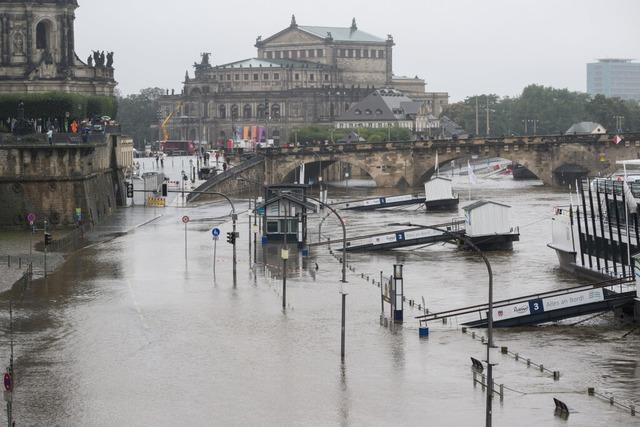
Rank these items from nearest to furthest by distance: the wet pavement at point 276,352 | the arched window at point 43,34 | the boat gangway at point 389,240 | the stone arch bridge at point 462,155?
the wet pavement at point 276,352 → the boat gangway at point 389,240 → the arched window at point 43,34 → the stone arch bridge at point 462,155

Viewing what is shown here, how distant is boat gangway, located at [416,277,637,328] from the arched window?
86681 mm

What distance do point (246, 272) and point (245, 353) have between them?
24.7 meters

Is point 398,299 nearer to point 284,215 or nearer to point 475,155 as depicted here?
point 284,215

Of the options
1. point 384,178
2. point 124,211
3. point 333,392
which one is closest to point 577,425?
point 333,392

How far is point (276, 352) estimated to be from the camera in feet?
186

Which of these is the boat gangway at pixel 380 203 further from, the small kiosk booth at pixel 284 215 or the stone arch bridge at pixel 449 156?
the small kiosk booth at pixel 284 215

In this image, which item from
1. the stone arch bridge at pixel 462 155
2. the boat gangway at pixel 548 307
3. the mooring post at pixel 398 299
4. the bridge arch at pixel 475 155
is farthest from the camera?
the bridge arch at pixel 475 155

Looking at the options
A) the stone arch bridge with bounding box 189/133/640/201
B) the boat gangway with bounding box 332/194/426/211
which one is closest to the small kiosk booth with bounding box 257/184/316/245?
the boat gangway with bounding box 332/194/426/211

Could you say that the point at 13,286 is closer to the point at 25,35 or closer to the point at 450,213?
the point at 450,213

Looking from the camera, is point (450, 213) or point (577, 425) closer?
point (577, 425)

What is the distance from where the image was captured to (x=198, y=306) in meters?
68.3

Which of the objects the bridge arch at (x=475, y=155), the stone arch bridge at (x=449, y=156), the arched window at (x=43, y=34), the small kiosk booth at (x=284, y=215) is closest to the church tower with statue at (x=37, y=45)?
the arched window at (x=43, y=34)

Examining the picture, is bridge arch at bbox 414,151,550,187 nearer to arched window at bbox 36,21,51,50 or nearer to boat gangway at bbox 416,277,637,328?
arched window at bbox 36,21,51,50

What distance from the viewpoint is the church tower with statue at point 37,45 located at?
461 feet
